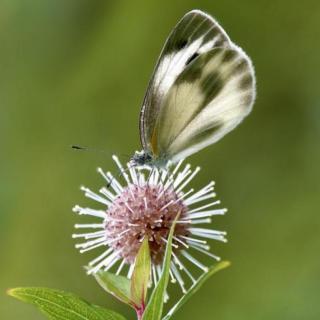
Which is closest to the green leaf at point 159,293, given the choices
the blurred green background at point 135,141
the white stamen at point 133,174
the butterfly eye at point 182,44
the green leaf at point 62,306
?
the green leaf at point 62,306

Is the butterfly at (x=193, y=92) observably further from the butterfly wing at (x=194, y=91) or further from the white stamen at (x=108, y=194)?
the white stamen at (x=108, y=194)

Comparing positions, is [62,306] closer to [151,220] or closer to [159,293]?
[159,293]

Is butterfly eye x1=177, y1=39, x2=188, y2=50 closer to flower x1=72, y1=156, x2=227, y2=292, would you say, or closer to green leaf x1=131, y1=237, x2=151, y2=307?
flower x1=72, y1=156, x2=227, y2=292

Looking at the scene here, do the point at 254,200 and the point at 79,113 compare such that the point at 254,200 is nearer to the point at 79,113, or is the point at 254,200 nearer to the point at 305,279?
the point at 305,279

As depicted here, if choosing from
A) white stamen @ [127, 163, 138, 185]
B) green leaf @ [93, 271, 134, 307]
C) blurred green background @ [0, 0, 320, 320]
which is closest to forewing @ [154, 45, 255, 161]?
white stamen @ [127, 163, 138, 185]

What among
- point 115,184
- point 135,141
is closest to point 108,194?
point 115,184
